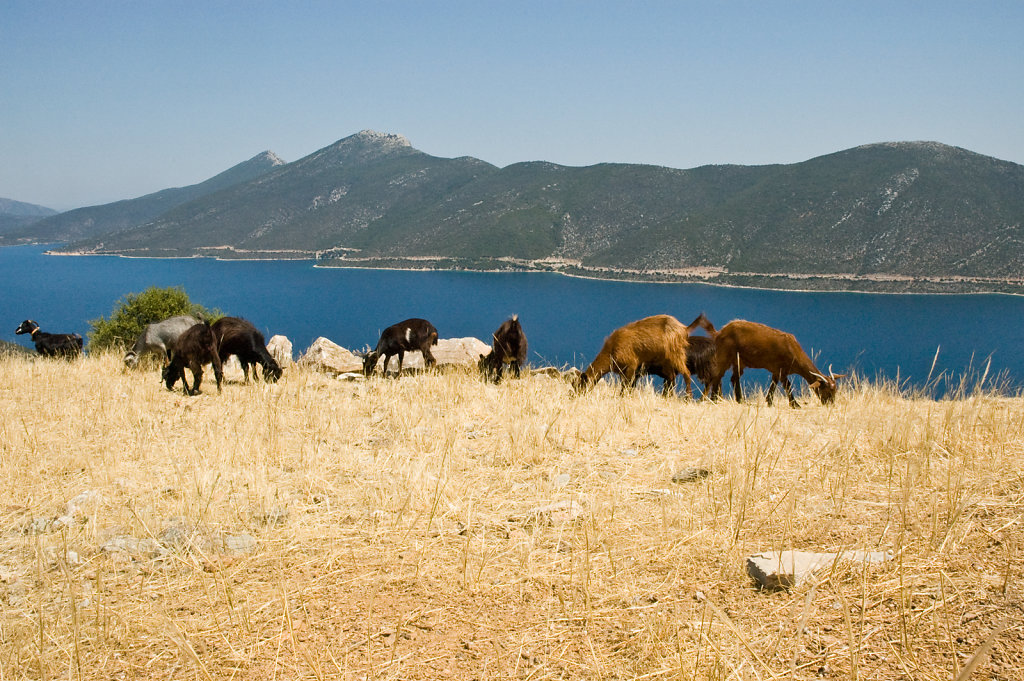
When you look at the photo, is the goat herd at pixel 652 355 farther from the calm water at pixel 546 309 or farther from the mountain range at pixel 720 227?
the mountain range at pixel 720 227

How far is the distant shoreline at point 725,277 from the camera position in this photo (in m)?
84.8

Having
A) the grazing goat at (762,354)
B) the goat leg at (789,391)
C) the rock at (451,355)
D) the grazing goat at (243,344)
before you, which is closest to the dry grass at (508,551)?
the goat leg at (789,391)

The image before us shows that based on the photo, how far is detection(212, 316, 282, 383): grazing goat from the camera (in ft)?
33.7

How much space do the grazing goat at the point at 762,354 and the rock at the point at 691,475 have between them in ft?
17.7

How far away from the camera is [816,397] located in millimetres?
9391

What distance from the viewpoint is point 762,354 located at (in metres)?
10.3

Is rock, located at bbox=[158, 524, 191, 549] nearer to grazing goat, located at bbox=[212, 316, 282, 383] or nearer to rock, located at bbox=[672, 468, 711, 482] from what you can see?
rock, located at bbox=[672, 468, 711, 482]

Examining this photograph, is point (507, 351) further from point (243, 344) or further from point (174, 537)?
point (174, 537)

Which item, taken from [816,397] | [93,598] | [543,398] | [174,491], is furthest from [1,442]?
[816,397]

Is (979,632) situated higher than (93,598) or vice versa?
(979,632)

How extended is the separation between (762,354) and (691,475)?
611cm

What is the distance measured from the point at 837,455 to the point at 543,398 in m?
3.98

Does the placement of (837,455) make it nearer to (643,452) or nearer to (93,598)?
(643,452)

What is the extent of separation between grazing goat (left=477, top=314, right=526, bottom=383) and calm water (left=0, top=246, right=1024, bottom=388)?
112ft
